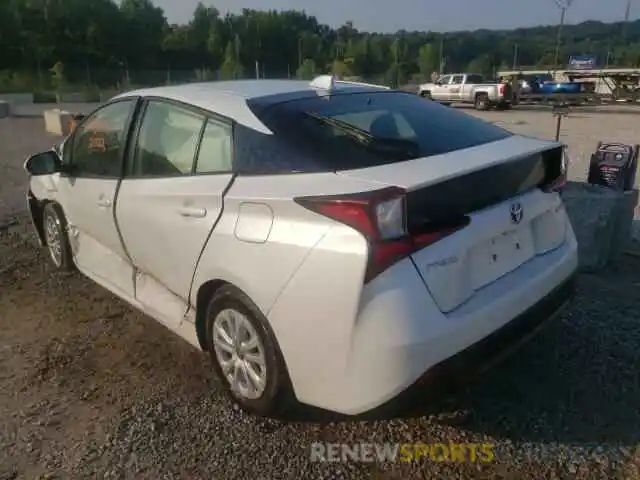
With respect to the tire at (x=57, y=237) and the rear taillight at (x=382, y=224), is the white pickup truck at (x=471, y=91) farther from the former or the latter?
the rear taillight at (x=382, y=224)

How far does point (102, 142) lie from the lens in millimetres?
3750

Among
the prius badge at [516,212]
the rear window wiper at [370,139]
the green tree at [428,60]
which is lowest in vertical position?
the prius badge at [516,212]

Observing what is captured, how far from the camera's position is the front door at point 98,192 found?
11.4 ft

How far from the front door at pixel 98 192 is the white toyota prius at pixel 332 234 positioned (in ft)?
0.12

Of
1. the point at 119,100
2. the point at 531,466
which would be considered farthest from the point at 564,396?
the point at 119,100

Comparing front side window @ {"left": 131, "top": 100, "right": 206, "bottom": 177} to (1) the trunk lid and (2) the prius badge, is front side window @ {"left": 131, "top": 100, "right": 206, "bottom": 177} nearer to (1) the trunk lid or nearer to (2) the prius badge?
(1) the trunk lid

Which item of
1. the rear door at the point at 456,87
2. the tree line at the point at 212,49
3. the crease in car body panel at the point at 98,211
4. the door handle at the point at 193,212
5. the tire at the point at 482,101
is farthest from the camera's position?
the tree line at the point at 212,49

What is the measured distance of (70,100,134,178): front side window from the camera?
3.50m

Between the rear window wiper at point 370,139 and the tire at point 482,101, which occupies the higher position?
the rear window wiper at point 370,139

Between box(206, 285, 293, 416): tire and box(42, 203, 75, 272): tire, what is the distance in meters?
2.06

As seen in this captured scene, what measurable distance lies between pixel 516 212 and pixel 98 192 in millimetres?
2530

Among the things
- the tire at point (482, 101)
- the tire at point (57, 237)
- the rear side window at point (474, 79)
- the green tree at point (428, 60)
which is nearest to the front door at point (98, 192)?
the tire at point (57, 237)

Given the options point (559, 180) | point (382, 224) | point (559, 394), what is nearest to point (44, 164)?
point (382, 224)

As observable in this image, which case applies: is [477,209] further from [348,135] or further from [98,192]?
[98,192]
